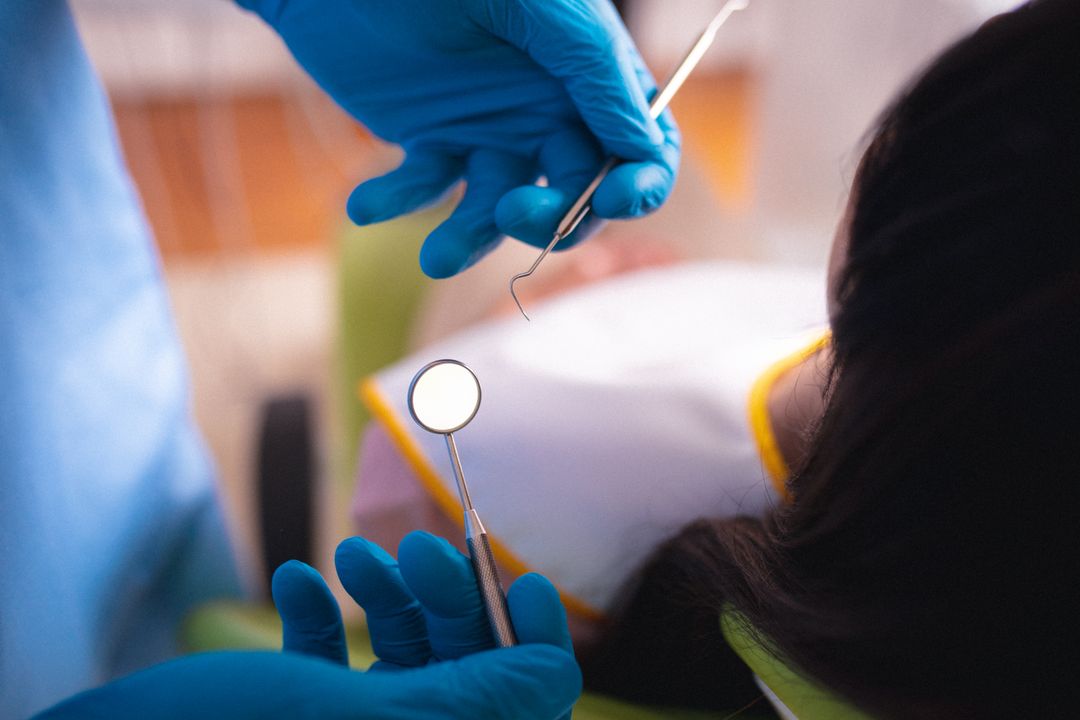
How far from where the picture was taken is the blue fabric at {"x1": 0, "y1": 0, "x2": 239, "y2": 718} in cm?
58

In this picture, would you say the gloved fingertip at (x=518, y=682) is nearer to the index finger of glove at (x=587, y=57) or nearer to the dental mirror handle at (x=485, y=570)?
the dental mirror handle at (x=485, y=570)

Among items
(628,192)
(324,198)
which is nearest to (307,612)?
(628,192)

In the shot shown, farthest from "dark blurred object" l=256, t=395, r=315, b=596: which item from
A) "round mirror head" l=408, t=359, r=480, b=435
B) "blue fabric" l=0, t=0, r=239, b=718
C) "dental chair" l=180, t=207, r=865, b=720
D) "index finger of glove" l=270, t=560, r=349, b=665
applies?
"round mirror head" l=408, t=359, r=480, b=435

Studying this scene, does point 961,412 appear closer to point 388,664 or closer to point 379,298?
point 388,664

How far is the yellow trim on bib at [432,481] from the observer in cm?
71

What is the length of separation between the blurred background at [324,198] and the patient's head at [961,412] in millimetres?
189

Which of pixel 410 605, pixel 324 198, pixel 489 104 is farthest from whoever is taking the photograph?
pixel 324 198

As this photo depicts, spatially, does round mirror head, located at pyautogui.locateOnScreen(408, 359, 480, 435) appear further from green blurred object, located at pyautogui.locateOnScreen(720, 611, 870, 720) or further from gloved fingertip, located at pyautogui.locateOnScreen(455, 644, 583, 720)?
green blurred object, located at pyautogui.locateOnScreen(720, 611, 870, 720)

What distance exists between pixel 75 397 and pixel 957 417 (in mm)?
629

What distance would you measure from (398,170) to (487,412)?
23 cm

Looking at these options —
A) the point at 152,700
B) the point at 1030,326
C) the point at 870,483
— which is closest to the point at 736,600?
the point at 870,483

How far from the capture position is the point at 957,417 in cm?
43

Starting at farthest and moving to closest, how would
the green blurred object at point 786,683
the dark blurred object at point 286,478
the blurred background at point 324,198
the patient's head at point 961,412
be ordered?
the blurred background at point 324,198, the dark blurred object at point 286,478, the green blurred object at point 786,683, the patient's head at point 961,412

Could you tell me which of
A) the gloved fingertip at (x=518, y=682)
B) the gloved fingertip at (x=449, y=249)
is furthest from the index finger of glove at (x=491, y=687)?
the gloved fingertip at (x=449, y=249)
